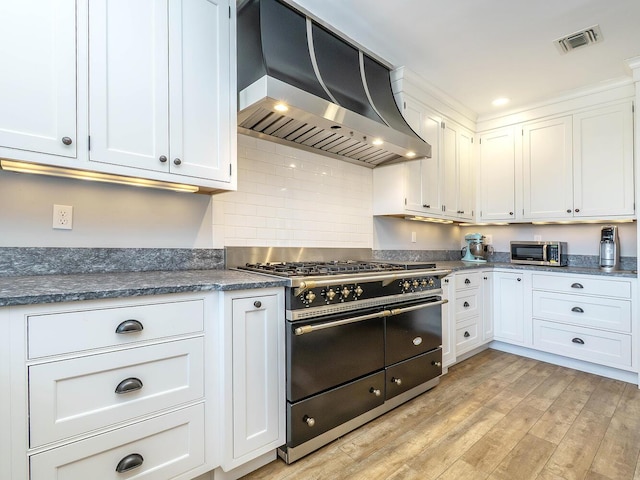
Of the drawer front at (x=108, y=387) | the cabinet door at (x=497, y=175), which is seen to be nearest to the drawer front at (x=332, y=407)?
the drawer front at (x=108, y=387)

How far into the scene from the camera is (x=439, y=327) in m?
2.54

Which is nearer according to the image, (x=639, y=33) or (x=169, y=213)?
(x=169, y=213)

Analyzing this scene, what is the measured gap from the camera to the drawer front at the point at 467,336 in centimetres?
295

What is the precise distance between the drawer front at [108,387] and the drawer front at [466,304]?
2.27 meters

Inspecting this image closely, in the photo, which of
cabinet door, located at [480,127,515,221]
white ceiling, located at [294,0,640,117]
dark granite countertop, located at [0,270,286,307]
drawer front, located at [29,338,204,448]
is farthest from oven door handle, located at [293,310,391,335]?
cabinet door, located at [480,127,515,221]

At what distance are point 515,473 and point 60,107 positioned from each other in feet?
8.43

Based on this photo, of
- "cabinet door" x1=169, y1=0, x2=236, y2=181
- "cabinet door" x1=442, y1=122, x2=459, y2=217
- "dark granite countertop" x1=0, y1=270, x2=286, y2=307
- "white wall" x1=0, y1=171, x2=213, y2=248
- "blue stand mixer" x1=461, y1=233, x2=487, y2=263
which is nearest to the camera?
"dark granite countertop" x1=0, y1=270, x2=286, y2=307

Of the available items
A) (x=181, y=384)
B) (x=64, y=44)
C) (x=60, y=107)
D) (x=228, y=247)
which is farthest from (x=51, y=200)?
(x=181, y=384)

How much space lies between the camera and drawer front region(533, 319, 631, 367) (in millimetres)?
2697

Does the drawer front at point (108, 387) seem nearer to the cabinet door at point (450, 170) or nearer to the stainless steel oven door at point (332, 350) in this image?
the stainless steel oven door at point (332, 350)

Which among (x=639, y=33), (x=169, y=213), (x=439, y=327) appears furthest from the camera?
(x=439, y=327)

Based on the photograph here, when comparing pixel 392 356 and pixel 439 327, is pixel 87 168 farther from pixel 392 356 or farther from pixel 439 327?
pixel 439 327

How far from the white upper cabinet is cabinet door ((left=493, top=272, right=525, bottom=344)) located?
291 centimetres

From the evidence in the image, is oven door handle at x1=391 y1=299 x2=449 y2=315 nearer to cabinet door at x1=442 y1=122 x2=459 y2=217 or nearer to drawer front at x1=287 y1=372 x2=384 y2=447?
drawer front at x1=287 y1=372 x2=384 y2=447
